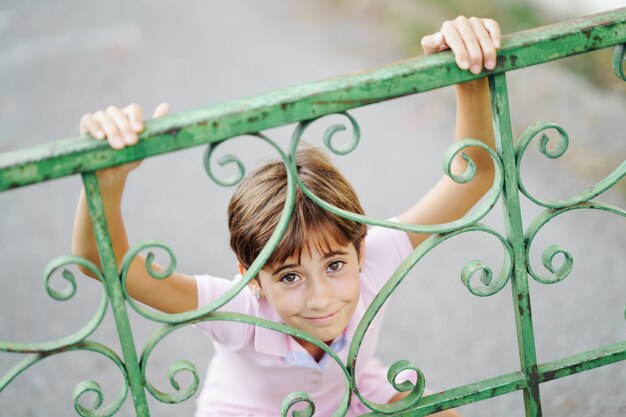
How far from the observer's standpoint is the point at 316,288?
199 cm

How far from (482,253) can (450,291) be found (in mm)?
315

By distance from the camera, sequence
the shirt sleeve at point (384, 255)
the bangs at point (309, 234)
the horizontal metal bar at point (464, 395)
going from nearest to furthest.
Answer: the horizontal metal bar at point (464, 395) < the bangs at point (309, 234) < the shirt sleeve at point (384, 255)

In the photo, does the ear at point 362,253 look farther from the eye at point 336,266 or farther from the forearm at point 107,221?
the forearm at point 107,221

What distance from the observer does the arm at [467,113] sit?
1.56 m

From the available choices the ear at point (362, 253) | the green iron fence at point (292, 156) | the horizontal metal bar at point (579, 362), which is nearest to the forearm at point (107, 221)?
the green iron fence at point (292, 156)

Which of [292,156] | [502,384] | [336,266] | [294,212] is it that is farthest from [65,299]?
A: [502,384]

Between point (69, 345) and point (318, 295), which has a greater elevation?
point (318, 295)

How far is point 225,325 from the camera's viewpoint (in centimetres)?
222

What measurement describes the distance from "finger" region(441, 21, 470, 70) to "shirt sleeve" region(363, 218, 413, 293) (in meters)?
0.87

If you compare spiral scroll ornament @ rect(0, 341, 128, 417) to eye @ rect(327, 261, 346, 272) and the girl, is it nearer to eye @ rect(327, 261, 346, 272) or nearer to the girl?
the girl

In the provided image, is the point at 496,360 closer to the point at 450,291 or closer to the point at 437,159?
the point at 450,291

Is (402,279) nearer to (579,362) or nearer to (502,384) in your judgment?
(502,384)

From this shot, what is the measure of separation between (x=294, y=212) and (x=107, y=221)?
1.64ft

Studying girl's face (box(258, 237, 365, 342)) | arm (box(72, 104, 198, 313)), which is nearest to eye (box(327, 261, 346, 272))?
girl's face (box(258, 237, 365, 342))
